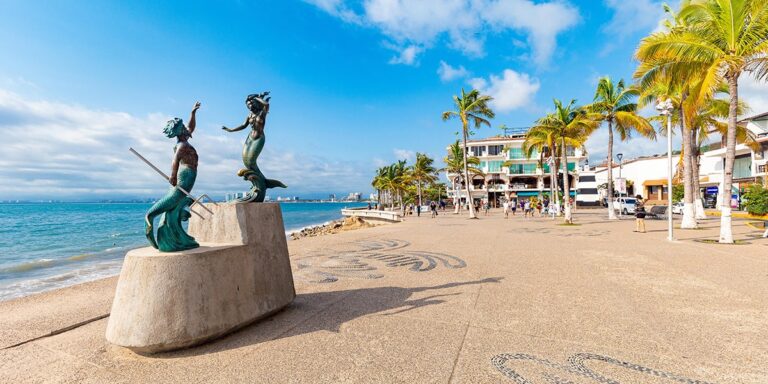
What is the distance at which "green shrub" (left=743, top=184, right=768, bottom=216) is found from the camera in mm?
20297

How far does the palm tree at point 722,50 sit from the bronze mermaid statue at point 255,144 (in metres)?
14.9

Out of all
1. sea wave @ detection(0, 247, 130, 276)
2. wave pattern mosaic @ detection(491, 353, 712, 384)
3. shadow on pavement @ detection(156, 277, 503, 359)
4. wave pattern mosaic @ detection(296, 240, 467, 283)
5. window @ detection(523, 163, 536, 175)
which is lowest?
sea wave @ detection(0, 247, 130, 276)

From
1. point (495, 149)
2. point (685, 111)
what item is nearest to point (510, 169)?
point (495, 149)

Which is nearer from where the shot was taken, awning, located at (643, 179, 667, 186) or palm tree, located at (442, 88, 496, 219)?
palm tree, located at (442, 88, 496, 219)

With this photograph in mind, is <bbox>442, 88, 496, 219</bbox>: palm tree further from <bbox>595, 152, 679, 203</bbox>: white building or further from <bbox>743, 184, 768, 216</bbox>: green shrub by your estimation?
<bbox>595, 152, 679, 203</bbox>: white building

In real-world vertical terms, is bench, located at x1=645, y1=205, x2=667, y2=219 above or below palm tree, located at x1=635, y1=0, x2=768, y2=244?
below

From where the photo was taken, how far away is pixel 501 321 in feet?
17.0

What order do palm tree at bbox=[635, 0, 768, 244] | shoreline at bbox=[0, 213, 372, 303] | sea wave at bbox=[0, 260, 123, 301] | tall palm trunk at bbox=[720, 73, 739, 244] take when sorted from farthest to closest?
tall palm trunk at bbox=[720, 73, 739, 244] → palm tree at bbox=[635, 0, 768, 244] → sea wave at bbox=[0, 260, 123, 301] → shoreline at bbox=[0, 213, 372, 303]

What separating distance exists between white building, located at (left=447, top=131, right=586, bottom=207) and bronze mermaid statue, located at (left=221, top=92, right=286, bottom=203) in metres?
55.4

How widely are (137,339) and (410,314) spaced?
12.3 ft

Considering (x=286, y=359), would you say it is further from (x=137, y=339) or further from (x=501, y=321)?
(x=501, y=321)

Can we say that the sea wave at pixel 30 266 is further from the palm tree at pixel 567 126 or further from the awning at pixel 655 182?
the awning at pixel 655 182

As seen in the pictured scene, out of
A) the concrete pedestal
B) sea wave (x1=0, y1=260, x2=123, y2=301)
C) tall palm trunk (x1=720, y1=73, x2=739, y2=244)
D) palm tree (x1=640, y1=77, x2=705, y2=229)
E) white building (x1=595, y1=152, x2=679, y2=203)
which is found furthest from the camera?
white building (x1=595, y1=152, x2=679, y2=203)

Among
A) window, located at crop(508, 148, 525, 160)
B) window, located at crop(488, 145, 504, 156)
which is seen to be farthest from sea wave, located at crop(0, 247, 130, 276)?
window, located at crop(508, 148, 525, 160)
